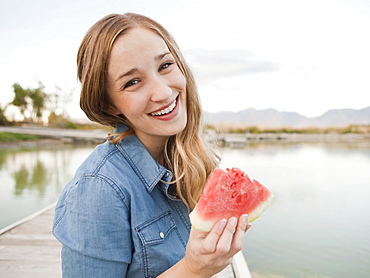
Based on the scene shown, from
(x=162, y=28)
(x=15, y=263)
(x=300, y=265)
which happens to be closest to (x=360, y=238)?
(x=300, y=265)

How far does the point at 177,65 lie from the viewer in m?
1.50

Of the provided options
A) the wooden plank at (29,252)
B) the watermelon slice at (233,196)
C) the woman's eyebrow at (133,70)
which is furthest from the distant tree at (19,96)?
the watermelon slice at (233,196)

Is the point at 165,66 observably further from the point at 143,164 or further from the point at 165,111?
the point at 143,164

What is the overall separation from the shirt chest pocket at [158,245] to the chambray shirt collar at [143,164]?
146 millimetres

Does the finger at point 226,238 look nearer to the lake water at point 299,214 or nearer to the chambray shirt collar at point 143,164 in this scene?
the chambray shirt collar at point 143,164

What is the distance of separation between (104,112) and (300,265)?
4.42 metres

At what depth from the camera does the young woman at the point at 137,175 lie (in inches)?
45.1

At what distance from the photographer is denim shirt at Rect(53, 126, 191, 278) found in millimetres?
1154

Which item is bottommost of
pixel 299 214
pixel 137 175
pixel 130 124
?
pixel 299 214

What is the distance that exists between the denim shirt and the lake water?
30.1 inches

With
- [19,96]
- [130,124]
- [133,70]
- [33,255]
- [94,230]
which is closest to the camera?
[94,230]

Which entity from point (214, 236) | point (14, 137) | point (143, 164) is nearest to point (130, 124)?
point (143, 164)

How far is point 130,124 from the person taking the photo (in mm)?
1530

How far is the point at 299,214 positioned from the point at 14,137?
22812 millimetres
